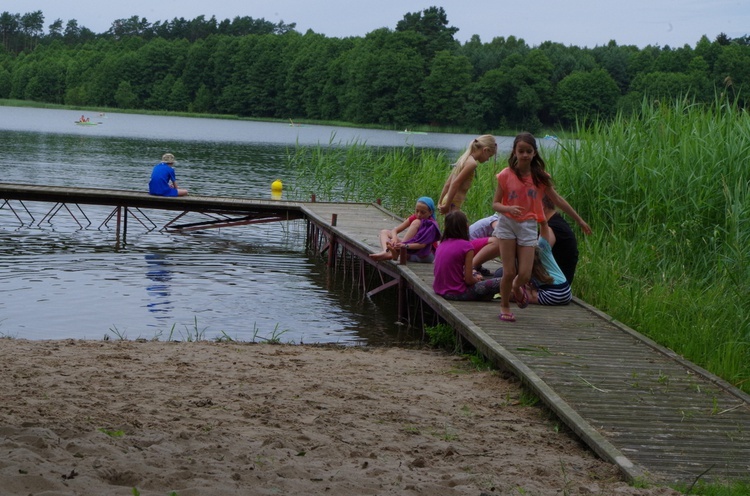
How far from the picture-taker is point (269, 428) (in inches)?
212

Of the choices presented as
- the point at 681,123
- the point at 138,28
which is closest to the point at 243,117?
the point at 138,28

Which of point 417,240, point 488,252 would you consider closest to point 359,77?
point 417,240

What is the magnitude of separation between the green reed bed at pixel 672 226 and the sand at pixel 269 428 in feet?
6.48

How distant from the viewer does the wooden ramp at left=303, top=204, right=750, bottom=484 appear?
5027 millimetres

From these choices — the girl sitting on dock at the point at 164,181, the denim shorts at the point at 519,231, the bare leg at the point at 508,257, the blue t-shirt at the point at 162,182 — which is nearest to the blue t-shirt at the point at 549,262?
the bare leg at the point at 508,257

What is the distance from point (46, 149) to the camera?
147 ft

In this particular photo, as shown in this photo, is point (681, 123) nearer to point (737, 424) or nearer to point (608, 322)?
point (608, 322)

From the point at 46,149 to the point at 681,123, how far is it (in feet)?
127

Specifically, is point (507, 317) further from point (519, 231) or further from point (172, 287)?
point (172, 287)

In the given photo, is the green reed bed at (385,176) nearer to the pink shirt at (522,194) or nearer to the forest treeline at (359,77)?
the pink shirt at (522,194)

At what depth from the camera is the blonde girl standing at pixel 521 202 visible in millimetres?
7377

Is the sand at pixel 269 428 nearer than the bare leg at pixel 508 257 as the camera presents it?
Yes

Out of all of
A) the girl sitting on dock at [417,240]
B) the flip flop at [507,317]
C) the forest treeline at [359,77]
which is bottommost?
the flip flop at [507,317]

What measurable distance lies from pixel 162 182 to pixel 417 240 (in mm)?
8728
